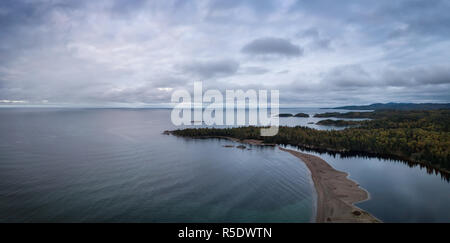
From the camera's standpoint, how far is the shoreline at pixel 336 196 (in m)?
22.9

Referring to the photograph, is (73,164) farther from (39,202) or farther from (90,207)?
(90,207)

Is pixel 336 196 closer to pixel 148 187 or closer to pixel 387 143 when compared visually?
pixel 148 187

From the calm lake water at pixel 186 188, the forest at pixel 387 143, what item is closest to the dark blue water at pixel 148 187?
the calm lake water at pixel 186 188

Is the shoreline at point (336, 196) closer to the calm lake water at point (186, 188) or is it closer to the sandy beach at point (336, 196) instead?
the sandy beach at point (336, 196)

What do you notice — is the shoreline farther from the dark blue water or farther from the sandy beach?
the dark blue water

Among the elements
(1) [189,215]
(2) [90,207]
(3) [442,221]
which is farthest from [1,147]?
(3) [442,221]

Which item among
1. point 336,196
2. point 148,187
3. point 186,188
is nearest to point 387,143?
point 336,196

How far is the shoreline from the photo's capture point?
75.0 ft

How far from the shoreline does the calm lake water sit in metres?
1.26

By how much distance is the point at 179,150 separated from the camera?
60969 millimetres

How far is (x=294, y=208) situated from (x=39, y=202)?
103 ft

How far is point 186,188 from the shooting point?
3212 centimetres

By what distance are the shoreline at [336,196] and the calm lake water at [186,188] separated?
49.6 inches
